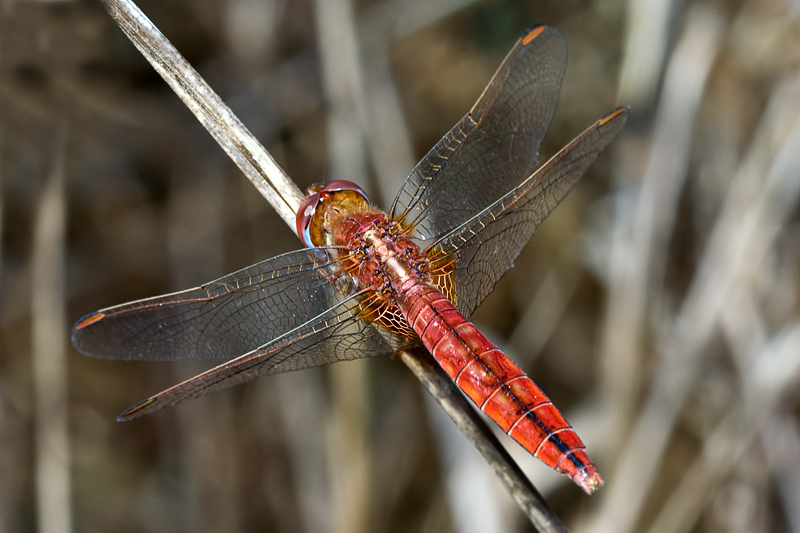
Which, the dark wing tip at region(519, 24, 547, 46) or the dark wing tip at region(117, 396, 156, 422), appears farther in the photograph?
the dark wing tip at region(519, 24, 547, 46)

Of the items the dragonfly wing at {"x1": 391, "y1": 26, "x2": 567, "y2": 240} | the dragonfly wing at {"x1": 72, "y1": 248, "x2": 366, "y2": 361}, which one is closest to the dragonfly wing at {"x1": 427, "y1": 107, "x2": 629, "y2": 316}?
the dragonfly wing at {"x1": 391, "y1": 26, "x2": 567, "y2": 240}

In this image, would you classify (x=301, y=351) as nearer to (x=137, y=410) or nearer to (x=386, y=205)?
(x=137, y=410)

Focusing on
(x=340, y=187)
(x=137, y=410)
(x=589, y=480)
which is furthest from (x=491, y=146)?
(x=137, y=410)

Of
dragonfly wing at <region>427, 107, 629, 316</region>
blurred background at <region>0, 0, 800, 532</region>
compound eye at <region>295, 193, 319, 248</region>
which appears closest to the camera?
dragonfly wing at <region>427, 107, 629, 316</region>

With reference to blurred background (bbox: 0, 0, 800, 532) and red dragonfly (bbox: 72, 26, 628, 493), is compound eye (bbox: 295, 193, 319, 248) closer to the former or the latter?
red dragonfly (bbox: 72, 26, 628, 493)

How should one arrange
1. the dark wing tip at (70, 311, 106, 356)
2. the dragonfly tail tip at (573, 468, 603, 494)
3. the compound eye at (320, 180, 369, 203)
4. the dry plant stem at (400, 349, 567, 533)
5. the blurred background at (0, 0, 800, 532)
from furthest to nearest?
the blurred background at (0, 0, 800, 532) < the compound eye at (320, 180, 369, 203) < the dark wing tip at (70, 311, 106, 356) < the dry plant stem at (400, 349, 567, 533) < the dragonfly tail tip at (573, 468, 603, 494)

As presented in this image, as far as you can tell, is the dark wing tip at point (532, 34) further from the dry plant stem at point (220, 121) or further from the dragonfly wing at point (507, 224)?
the dry plant stem at point (220, 121)
